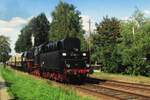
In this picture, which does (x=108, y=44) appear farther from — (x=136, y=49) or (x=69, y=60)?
(x=69, y=60)

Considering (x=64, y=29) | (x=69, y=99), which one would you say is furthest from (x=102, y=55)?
(x=64, y=29)

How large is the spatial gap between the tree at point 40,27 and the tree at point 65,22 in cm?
2800

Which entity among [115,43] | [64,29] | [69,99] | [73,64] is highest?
[64,29]

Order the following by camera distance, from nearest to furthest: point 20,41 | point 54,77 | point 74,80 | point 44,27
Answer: point 74,80, point 54,77, point 44,27, point 20,41

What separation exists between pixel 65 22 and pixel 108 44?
40550mm

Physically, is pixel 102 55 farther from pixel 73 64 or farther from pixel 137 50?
pixel 73 64

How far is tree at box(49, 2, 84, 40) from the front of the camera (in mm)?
89500

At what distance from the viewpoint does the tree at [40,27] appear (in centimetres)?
12506

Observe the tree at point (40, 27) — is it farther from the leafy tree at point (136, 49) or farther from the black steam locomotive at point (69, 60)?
the black steam locomotive at point (69, 60)

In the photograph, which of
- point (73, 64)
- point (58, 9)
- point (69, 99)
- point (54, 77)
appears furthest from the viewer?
point (58, 9)

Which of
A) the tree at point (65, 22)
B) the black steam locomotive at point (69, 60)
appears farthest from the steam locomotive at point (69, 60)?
the tree at point (65, 22)

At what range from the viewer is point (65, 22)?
3622 inches

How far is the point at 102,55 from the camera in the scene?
167ft

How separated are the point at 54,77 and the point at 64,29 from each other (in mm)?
54327
